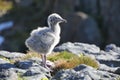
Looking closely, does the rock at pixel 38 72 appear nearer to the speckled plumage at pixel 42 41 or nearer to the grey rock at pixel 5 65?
the grey rock at pixel 5 65

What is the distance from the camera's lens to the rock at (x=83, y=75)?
1666 centimetres

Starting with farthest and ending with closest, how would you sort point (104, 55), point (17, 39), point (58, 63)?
point (17, 39) < point (104, 55) < point (58, 63)

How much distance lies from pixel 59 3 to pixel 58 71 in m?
54.7

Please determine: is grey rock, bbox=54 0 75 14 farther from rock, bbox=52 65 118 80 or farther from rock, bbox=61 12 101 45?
rock, bbox=52 65 118 80

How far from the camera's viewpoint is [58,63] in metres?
18.8

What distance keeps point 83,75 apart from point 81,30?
45.4 meters

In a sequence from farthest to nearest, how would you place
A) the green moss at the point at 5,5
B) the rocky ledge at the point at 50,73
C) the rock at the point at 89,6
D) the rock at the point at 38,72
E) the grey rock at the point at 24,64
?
the green moss at the point at 5,5, the rock at the point at 89,6, the grey rock at the point at 24,64, the rock at the point at 38,72, the rocky ledge at the point at 50,73

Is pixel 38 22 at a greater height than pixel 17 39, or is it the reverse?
pixel 38 22

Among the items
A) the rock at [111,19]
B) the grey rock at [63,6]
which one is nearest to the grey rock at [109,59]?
the rock at [111,19]

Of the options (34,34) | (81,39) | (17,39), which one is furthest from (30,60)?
(17,39)

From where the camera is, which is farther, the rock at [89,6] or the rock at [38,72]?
the rock at [89,6]

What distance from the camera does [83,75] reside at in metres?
16.7

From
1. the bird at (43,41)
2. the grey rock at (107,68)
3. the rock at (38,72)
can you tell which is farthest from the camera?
the bird at (43,41)

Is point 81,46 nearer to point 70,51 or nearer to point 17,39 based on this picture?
point 70,51
